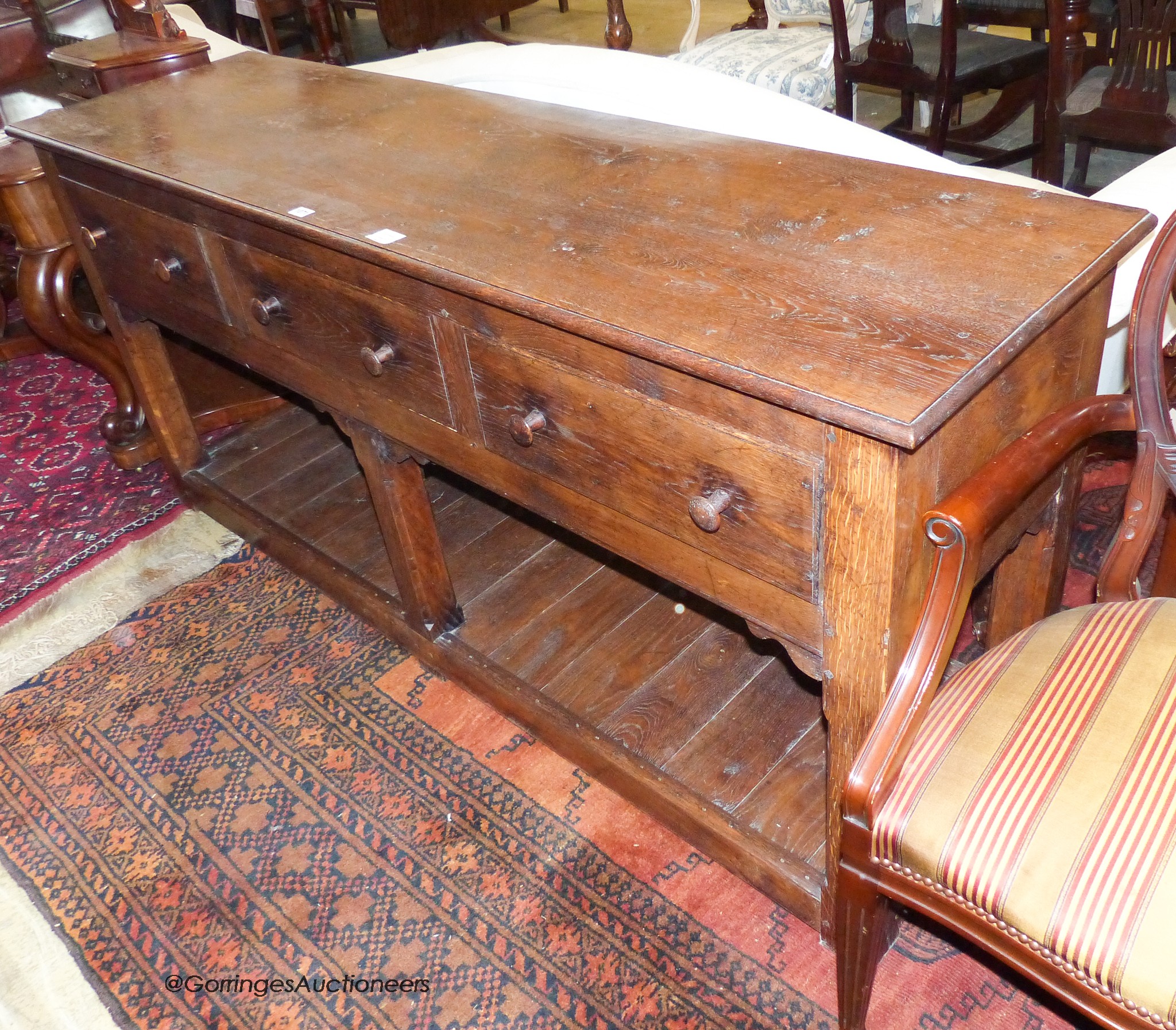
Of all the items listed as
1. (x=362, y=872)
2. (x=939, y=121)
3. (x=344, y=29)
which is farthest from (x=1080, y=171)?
(x=344, y=29)

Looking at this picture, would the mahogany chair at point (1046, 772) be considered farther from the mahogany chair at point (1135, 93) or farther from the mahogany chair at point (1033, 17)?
the mahogany chair at point (1033, 17)

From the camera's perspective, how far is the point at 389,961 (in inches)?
56.0

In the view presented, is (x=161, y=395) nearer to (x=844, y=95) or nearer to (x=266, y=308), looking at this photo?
(x=266, y=308)

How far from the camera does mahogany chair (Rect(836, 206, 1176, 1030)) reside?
0.87 meters

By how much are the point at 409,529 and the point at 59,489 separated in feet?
4.35

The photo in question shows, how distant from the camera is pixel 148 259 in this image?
1.78 metres

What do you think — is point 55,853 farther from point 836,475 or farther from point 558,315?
point 836,475

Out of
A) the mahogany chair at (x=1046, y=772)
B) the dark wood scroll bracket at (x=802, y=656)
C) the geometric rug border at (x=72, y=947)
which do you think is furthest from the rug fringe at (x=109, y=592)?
the mahogany chair at (x=1046, y=772)

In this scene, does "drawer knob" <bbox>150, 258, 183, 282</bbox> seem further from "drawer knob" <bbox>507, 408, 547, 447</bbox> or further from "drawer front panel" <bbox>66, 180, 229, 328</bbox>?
"drawer knob" <bbox>507, 408, 547, 447</bbox>

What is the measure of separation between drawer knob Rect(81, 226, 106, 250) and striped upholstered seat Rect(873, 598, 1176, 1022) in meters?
1.63

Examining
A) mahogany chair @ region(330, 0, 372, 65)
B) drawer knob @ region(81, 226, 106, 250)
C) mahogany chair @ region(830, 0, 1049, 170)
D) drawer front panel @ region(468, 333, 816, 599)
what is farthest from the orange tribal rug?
mahogany chair @ region(330, 0, 372, 65)

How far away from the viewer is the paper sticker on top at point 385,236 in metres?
1.28

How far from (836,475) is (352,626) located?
1.30m

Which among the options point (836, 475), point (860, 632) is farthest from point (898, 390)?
point (860, 632)
